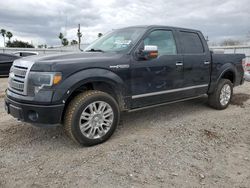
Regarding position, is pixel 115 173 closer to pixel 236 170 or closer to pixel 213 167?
pixel 213 167

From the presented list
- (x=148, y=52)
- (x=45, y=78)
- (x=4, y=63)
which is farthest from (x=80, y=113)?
(x=4, y=63)

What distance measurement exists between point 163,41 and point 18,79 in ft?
8.72

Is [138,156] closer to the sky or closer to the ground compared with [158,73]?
closer to the ground

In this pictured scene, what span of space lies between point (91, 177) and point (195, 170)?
1.29m

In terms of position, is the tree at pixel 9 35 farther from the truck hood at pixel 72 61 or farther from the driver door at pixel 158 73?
the truck hood at pixel 72 61

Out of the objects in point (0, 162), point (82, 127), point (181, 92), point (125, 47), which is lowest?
point (0, 162)

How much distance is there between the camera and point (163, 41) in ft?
16.0

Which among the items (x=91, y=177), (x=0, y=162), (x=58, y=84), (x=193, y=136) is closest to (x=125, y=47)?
(x=58, y=84)

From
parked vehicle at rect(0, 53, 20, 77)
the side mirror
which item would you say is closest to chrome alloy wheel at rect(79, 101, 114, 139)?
the side mirror

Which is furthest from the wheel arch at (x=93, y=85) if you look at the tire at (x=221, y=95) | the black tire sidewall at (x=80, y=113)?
the tire at (x=221, y=95)

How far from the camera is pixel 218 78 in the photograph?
5898 millimetres

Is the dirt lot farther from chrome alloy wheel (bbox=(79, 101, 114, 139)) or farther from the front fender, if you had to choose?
the front fender

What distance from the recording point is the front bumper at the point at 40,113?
3.46 meters

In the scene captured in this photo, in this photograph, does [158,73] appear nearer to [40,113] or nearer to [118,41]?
[118,41]
